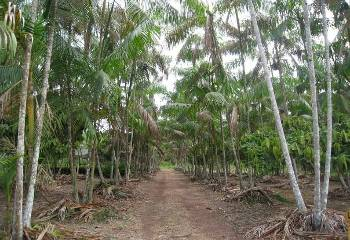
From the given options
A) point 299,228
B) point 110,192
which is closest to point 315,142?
point 299,228

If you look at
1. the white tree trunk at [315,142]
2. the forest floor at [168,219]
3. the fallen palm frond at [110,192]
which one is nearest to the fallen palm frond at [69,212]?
the forest floor at [168,219]

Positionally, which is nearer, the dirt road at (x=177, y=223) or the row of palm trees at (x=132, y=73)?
the row of palm trees at (x=132, y=73)

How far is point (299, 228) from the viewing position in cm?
846

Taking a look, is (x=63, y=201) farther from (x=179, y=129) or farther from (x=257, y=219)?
(x=179, y=129)

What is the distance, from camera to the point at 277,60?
57.8ft

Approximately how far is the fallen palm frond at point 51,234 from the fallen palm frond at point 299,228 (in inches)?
135

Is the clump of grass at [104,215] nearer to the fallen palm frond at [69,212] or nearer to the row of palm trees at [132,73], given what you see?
the fallen palm frond at [69,212]

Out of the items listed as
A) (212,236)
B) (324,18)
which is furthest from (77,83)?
(324,18)

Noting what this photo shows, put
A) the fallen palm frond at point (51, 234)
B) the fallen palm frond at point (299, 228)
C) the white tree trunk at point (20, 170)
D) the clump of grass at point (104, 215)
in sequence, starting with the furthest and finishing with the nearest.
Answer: the clump of grass at point (104, 215) → the fallen palm frond at point (299, 228) → the fallen palm frond at point (51, 234) → the white tree trunk at point (20, 170)

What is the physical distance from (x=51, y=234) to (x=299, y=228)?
16.0 ft

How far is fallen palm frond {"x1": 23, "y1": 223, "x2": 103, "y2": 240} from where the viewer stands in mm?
7397

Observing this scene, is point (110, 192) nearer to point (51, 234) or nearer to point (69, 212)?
point (69, 212)

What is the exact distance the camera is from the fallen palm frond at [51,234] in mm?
7397

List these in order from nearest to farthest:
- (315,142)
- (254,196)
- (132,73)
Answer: (315,142)
(254,196)
(132,73)
